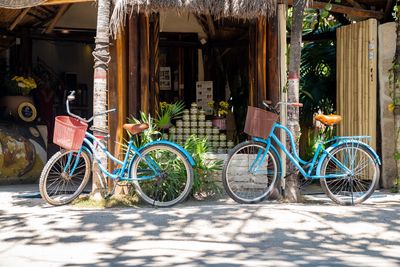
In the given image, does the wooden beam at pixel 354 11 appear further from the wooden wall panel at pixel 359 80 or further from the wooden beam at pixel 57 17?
the wooden beam at pixel 57 17

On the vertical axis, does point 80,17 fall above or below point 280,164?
above

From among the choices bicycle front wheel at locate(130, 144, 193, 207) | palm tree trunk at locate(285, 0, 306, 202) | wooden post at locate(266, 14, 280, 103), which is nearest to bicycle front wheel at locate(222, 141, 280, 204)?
palm tree trunk at locate(285, 0, 306, 202)

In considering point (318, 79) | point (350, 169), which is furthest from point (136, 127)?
point (318, 79)

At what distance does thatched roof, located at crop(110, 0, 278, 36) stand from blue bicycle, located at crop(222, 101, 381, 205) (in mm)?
1282

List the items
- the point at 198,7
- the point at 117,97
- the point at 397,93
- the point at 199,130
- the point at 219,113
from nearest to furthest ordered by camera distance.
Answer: the point at 198,7 → the point at 117,97 → the point at 397,93 → the point at 199,130 → the point at 219,113

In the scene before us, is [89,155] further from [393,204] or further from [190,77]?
[190,77]

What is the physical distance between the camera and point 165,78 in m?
11.3

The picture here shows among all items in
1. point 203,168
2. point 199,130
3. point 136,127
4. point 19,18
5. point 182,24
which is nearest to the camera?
point 136,127

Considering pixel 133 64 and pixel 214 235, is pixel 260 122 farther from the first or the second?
pixel 133 64

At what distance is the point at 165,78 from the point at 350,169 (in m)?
5.61

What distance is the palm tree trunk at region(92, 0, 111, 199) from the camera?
262 inches

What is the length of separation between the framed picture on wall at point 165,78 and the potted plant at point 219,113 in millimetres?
1480

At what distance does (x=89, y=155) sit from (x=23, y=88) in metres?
3.79

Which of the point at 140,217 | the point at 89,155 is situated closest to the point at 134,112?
the point at 89,155
